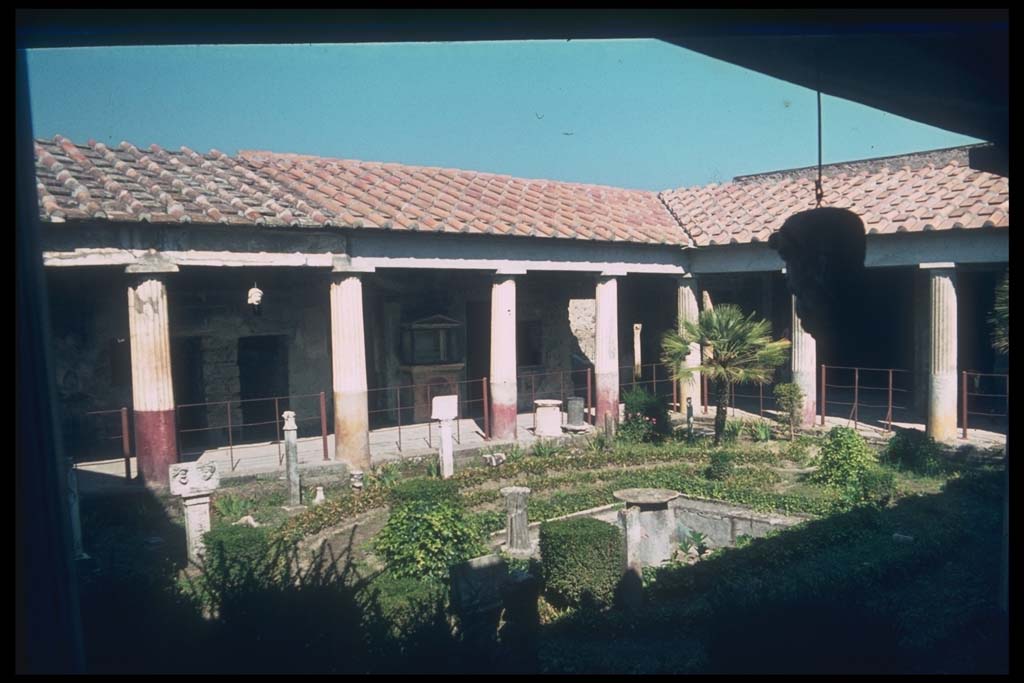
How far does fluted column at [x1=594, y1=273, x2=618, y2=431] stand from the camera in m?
14.9

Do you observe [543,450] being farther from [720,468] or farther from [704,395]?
[704,395]

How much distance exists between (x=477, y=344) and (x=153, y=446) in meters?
7.59

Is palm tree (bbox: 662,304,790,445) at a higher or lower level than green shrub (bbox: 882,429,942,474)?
higher

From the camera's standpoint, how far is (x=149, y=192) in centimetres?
1053

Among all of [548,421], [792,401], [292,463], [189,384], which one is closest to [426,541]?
[292,463]

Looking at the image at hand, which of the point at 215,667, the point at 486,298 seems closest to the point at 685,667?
the point at 215,667

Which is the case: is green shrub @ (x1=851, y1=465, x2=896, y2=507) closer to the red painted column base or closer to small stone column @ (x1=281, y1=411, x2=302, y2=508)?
small stone column @ (x1=281, y1=411, x2=302, y2=508)

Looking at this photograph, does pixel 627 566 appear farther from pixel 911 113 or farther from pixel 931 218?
pixel 931 218

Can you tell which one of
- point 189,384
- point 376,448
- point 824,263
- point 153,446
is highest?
point 824,263

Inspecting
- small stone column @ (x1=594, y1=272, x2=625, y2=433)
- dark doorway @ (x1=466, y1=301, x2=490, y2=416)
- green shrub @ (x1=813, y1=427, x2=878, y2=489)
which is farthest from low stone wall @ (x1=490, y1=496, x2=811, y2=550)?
dark doorway @ (x1=466, y1=301, x2=490, y2=416)

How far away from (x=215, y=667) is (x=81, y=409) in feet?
30.1

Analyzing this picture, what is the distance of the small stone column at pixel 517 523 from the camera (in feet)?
26.9

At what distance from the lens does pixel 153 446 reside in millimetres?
10227

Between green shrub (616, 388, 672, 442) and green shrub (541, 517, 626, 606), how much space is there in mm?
6691
